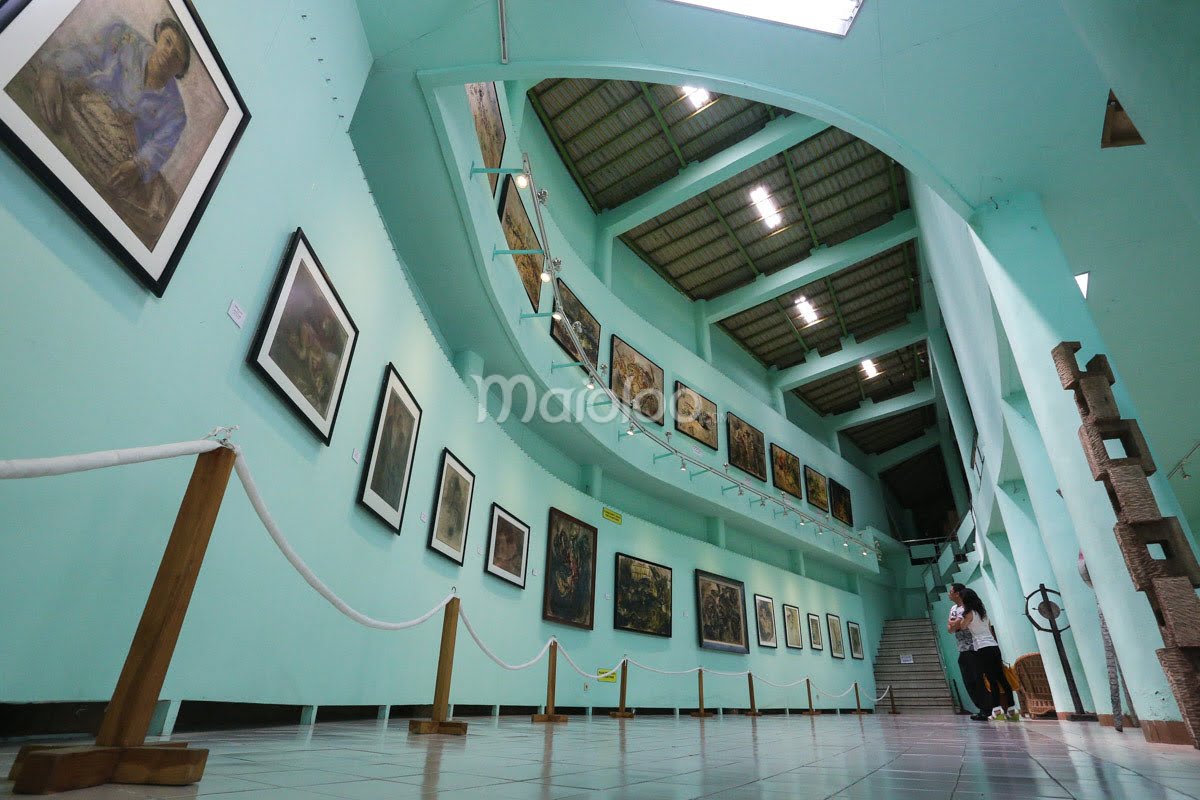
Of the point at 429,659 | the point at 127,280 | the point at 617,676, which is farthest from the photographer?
the point at 617,676

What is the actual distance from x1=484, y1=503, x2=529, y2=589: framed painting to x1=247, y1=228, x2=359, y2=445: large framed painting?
15.6 feet

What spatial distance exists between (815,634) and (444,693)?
19.2 m

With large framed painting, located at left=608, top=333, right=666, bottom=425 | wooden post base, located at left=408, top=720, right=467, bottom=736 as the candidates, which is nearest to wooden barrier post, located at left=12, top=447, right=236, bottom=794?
wooden post base, located at left=408, top=720, right=467, bottom=736

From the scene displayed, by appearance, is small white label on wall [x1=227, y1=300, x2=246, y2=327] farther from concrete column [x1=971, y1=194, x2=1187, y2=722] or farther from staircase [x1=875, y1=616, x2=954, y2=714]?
staircase [x1=875, y1=616, x2=954, y2=714]

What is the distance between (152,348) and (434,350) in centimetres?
474

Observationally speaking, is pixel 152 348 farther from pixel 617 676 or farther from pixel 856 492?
pixel 856 492

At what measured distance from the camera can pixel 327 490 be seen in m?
5.48

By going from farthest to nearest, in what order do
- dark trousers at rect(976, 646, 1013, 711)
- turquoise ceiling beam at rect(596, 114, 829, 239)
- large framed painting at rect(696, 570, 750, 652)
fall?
1. large framed painting at rect(696, 570, 750, 652)
2. turquoise ceiling beam at rect(596, 114, 829, 239)
3. dark trousers at rect(976, 646, 1013, 711)

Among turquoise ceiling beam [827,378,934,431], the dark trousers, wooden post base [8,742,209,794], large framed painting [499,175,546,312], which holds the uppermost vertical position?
turquoise ceiling beam [827,378,934,431]

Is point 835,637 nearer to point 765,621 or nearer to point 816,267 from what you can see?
point 765,621

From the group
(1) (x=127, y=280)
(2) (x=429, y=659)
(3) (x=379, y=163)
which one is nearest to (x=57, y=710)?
(1) (x=127, y=280)

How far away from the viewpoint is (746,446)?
20.9 metres

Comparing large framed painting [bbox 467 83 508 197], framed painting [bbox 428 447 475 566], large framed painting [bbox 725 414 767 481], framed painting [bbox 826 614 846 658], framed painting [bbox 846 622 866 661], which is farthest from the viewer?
framed painting [bbox 846 622 866 661]

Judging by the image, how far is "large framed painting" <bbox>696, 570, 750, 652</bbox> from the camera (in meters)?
16.3
